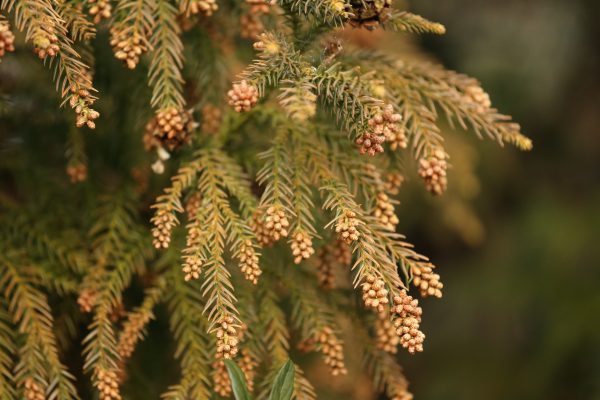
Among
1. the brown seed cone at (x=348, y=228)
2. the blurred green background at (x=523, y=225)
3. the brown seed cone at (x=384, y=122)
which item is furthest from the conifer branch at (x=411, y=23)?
the blurred green background at (x=523, y=225)

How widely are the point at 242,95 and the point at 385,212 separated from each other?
316 mm

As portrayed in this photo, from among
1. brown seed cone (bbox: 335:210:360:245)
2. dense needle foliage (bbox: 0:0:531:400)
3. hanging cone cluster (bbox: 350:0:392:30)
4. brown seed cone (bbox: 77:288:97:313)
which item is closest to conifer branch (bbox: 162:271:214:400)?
dense needle foliage (bbox: 0:0:531:400)

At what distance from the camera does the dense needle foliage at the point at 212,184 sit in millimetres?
962

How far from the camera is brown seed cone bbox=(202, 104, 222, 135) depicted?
1259 millimetres

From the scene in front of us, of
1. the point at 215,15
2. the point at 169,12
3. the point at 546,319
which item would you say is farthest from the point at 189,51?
the point at 546,319

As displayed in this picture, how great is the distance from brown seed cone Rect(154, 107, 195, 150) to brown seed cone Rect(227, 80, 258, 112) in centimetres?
16

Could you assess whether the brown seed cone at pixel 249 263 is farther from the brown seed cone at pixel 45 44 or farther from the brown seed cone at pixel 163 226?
the brown seed cone at pixel 45 44

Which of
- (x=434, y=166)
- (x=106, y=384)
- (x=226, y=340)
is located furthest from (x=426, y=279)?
(x=106, y=384)

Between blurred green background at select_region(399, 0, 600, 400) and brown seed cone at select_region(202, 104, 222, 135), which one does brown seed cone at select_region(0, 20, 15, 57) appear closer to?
brown seed cone at select_region(202, 104, 222, 135)

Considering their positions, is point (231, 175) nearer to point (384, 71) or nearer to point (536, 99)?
point (384, 71)

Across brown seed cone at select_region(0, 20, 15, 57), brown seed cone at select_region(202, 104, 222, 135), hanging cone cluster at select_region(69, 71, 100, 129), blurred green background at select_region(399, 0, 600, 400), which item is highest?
brown seed cone at select_region(0, 20, 15, 57)

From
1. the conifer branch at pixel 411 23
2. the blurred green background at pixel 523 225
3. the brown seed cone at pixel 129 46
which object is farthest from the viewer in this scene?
the blurred green background at pixel 523 225

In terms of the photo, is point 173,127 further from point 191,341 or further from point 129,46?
point 191,341

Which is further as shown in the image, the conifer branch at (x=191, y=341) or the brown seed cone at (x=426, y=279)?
the conifer branch at (x=191, y=341)
